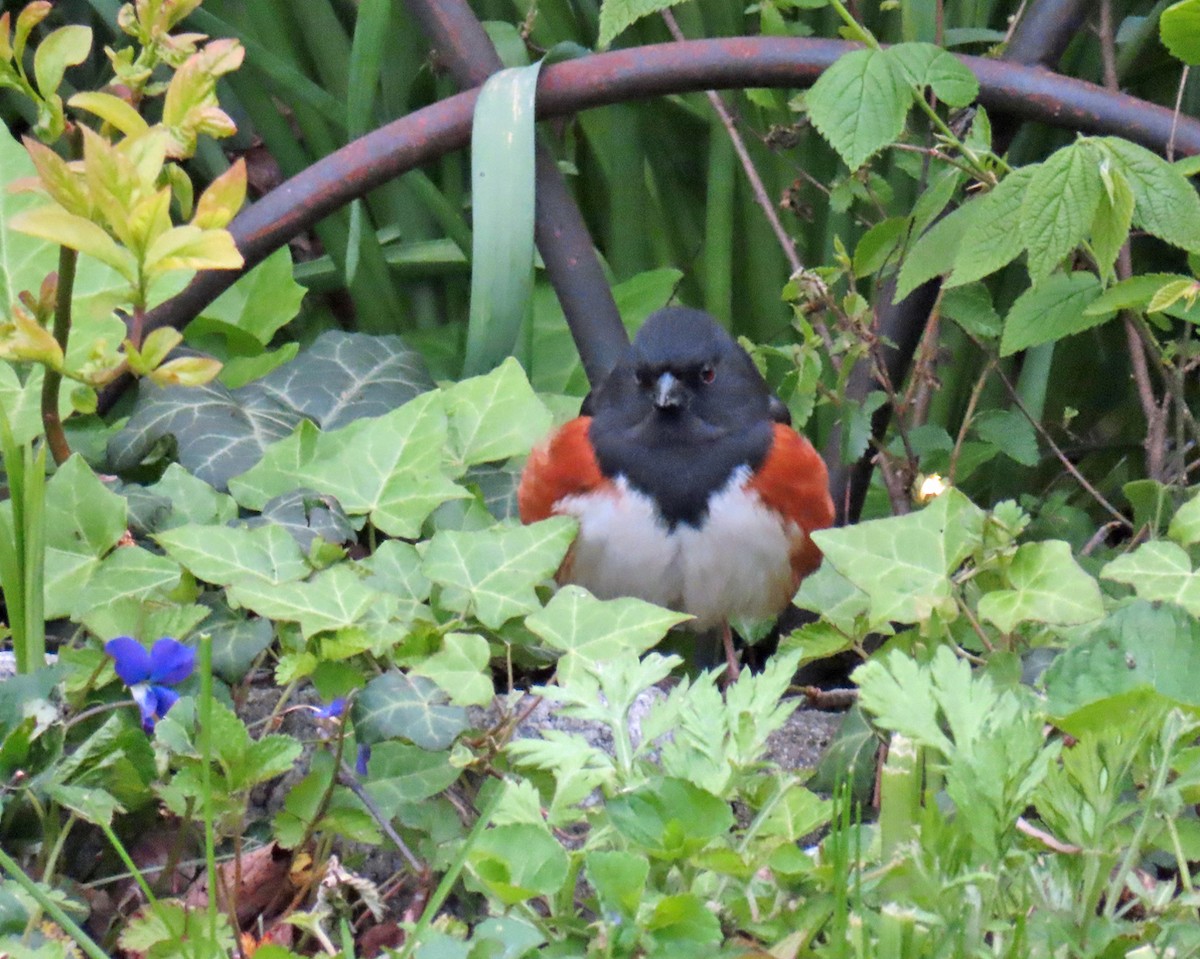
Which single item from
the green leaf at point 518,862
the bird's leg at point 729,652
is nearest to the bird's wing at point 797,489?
the bird's leg at point 729,652

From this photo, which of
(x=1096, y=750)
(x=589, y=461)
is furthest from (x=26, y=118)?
(x=1096, y=750)

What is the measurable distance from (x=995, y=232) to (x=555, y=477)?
0.84 metres

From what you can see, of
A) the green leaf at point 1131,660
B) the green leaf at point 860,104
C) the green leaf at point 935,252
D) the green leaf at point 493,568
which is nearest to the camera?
the green leaf at point 1131,660

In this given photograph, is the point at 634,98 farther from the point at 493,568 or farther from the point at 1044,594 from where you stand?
the point at 1044,594

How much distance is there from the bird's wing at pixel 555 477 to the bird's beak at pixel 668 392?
13 cm

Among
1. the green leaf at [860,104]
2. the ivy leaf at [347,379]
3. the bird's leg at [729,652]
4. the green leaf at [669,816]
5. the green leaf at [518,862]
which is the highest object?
the green leaf at [860,104]

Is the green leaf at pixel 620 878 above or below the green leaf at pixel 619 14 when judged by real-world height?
below

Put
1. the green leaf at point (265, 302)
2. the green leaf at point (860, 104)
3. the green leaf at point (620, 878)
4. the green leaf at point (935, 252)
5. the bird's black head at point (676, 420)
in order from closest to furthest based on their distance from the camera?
the green leaf at point (620, 878), the green leaf at point (860, 104), the green leaf at point (935, 252), the bird's black head at point (676, 420), the green leaf at point (265, 302)

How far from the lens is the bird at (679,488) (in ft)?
7.36

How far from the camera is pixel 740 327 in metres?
2.79

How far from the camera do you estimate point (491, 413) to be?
1.96 meters

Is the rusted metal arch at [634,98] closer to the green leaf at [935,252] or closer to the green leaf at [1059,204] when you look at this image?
the green leaf at [935,252]

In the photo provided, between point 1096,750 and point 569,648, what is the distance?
469 millimetres

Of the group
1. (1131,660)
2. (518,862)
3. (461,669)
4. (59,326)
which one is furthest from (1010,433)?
(518,862)
